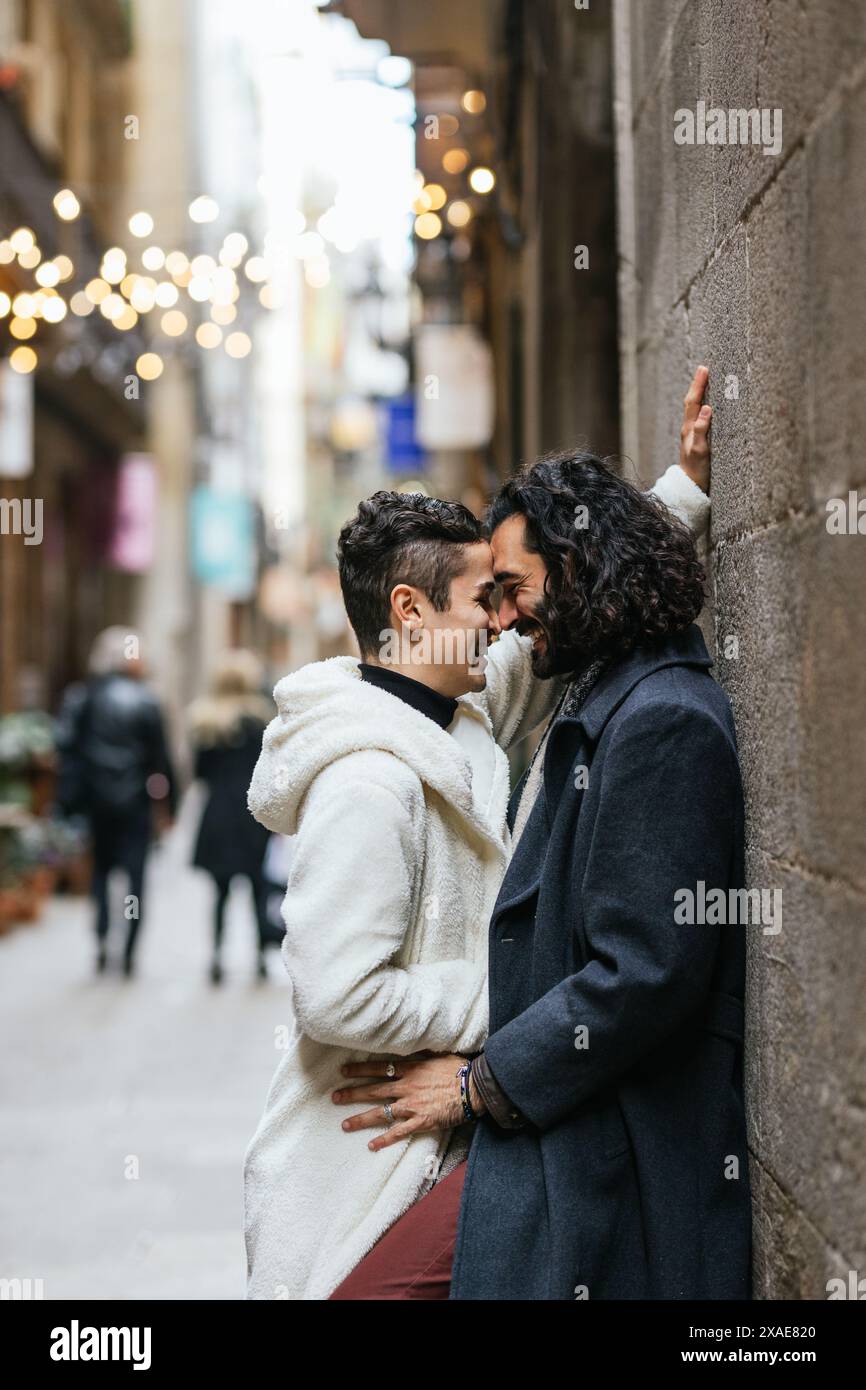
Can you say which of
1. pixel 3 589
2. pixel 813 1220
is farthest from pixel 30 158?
pixel 813 1220

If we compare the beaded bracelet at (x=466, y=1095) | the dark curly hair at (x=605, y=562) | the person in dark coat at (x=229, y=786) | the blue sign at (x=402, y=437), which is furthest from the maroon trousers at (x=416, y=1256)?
the blue sign at (x=402, y=437)

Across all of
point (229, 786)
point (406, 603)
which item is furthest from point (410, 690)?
point (229, 786)

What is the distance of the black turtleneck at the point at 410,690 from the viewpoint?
294 cm

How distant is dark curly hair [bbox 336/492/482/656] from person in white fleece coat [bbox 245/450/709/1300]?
166mm

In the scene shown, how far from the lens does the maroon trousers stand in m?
2.70

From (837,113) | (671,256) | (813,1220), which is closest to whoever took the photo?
(837,113)

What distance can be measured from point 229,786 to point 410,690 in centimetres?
813

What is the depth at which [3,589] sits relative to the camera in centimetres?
1625

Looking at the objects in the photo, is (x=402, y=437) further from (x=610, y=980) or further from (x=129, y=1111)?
(x=610, y=980)

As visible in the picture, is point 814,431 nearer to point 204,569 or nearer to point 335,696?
point 335,696

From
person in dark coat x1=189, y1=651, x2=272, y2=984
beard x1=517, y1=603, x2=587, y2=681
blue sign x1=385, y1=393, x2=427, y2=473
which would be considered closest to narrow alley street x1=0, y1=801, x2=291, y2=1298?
person in dark coat x1=189, y1=651, x2=272, y2=984

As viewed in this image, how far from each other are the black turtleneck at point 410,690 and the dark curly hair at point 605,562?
0.23 meters

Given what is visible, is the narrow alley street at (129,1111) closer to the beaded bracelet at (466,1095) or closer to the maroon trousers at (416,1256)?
the maroon trousers at (416,1256)
